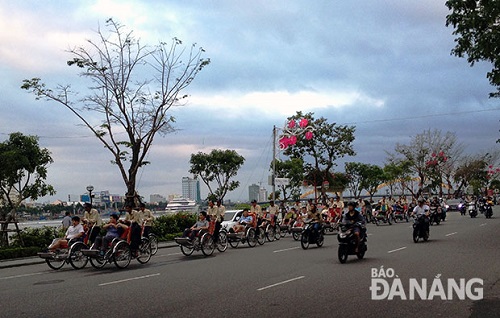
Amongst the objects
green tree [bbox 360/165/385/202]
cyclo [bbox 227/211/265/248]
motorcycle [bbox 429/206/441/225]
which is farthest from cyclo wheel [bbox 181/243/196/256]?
green tree [bbox 360/165/385/202]

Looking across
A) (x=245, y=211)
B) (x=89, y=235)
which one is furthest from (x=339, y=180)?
(x=89, y=235)

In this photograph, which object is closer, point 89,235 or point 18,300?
point 18,300

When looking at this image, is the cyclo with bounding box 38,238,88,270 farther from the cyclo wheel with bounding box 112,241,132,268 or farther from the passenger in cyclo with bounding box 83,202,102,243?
the cyclo wheel with bounding box 112,241,132,268

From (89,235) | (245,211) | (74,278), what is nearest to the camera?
(74,278)

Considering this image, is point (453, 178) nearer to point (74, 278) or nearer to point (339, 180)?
point (339, 180)

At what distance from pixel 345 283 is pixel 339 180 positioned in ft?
166

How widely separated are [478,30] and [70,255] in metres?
13.9

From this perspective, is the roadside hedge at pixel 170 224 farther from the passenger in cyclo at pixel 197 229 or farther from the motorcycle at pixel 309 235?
the motorcycle at pixel 309 235

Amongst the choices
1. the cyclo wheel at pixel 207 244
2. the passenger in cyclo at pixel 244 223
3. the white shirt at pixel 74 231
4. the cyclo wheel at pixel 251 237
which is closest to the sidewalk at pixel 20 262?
the white shirt at pixel 74 231

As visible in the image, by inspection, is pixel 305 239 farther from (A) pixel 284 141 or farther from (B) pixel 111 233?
(A) pixel 284 141

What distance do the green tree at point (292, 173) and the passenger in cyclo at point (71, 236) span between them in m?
34.9

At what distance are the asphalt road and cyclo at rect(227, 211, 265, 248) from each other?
2.86 metres

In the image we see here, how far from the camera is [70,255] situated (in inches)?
598

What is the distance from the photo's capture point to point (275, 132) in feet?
120
